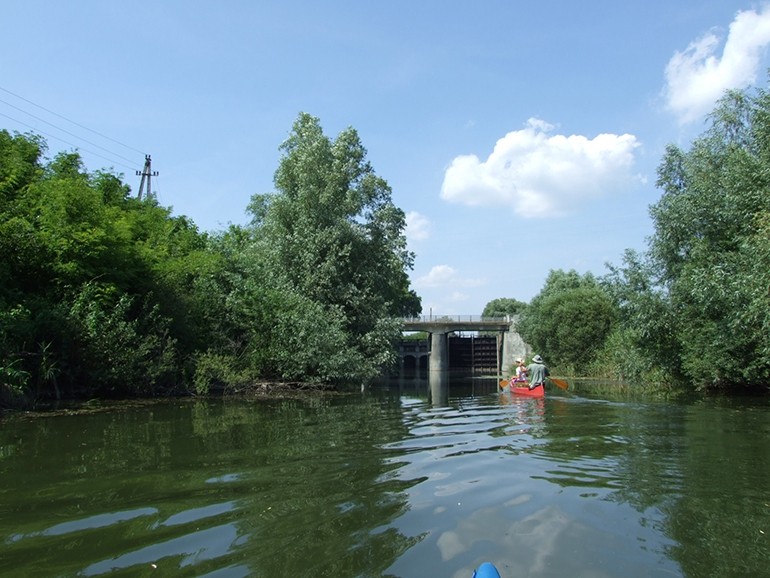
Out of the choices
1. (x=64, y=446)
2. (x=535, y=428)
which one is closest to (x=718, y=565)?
(x=535, y=428)

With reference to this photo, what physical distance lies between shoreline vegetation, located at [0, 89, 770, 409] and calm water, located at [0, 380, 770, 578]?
18.7 ft

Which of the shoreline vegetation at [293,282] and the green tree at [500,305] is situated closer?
the shoreline vegetation at [293,282]

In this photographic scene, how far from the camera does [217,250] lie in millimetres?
27469

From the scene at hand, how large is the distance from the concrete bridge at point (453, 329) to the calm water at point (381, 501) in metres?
47.2

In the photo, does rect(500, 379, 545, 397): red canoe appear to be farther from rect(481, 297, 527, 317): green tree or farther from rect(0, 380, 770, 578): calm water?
rect(481, 297, 527, 317): green tree

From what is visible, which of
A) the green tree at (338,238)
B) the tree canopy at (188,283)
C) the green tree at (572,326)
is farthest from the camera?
the green tree at (572,326)

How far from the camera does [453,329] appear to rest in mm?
60281

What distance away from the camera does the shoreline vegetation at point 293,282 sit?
16.6 metres

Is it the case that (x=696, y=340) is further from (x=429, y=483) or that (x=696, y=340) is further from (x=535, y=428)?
(x=429, y=483)

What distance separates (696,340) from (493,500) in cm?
1978

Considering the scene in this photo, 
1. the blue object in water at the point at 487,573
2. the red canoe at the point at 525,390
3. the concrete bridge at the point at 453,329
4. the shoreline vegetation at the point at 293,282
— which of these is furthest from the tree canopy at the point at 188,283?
the concrete bridge at the point at 453,329

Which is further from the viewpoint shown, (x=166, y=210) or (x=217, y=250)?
(x=166, y=210)

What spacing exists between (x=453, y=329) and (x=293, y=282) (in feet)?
118

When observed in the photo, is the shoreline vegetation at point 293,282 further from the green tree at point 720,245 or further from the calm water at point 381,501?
the calm water at point 381,501
